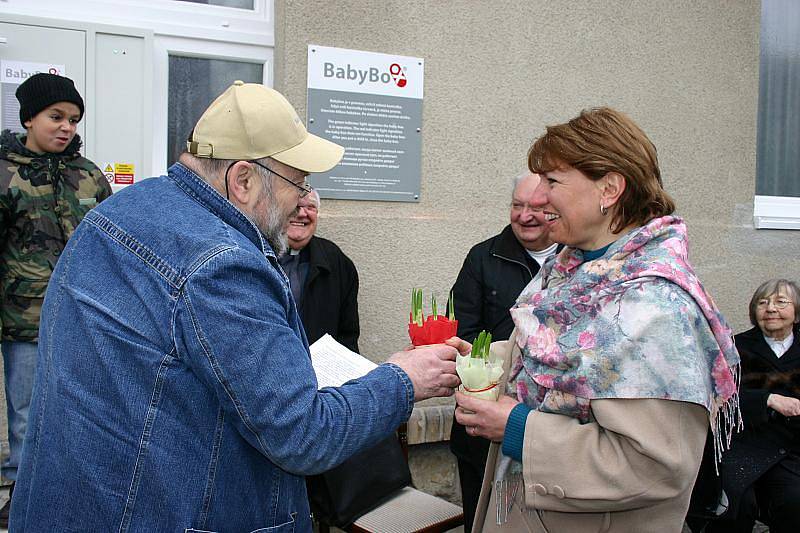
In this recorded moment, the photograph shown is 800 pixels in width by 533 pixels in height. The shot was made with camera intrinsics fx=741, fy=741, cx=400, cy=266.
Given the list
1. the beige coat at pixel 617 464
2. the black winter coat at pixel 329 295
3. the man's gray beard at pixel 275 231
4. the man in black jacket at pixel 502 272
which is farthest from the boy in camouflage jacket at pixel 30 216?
the beige coat at pixel 617 464

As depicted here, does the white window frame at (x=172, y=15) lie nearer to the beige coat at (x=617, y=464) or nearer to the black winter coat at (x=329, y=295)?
the black winter coat at (x=329, y=295)

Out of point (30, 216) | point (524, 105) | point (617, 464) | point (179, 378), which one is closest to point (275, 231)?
point (179, 378)

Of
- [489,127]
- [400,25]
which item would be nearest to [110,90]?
[400,25]

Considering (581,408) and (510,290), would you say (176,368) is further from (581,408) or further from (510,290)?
(510,290)

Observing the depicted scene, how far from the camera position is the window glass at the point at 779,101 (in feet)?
18.5

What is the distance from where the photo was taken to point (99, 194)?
11.7 ft

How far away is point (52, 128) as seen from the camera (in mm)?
3459

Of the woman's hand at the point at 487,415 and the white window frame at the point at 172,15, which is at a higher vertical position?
the white window frame at the point at 172,15

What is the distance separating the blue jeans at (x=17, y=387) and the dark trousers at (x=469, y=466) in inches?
77.6

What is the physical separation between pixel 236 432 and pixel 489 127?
130 inches

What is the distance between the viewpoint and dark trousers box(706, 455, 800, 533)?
3756 millimetres

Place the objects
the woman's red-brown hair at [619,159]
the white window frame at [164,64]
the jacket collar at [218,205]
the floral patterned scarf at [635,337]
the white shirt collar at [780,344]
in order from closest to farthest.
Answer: the jacket collar at [218,205] < the floral patterned scarf at [635,337] < the woman's red-brown hair at [619,159] < the white window frame at [164,64] < the white shirt collar at [780,344]

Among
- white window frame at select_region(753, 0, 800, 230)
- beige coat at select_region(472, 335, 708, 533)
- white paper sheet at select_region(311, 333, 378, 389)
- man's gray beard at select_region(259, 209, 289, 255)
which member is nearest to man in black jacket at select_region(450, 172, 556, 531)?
white paper sheet at select_region(311, 333, 378, 389)

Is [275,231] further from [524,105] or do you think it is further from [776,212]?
[776,212]
